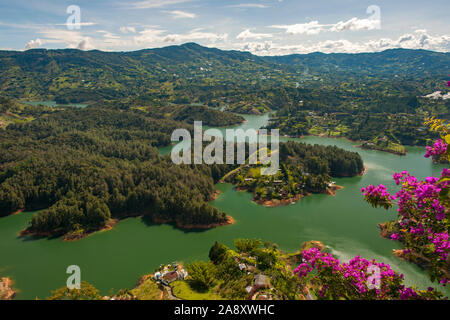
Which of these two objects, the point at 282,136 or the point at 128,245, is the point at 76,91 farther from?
the point at 128,245

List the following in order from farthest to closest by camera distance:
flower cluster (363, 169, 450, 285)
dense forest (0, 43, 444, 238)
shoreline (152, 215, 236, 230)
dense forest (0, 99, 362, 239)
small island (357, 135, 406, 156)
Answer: small island (357, 135, 406, 156), dense forest (0, 43, 444, 238), dense forest (0, 99, 362, 239), shoreline (152, 215, 236, 230), flower cluster (363, 169, 450, 285)

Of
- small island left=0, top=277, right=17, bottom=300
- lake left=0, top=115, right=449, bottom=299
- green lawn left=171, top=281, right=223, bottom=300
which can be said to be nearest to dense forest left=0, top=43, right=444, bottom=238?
lake left=0, top=115, right=449, bottom=299

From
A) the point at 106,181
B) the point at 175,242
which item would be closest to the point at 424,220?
the point at 175,242

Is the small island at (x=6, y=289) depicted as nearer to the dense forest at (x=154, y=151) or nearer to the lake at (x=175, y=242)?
the lake at (x=175, y=242)

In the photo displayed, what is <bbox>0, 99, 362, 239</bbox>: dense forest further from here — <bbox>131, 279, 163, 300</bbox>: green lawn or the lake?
<bbox>131, 279, 163, 300</bbox>: green lawn

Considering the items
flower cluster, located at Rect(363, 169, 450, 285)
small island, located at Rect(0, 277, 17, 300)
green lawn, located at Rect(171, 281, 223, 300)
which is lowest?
small island, located at Rect(0, 277, 17, 300)

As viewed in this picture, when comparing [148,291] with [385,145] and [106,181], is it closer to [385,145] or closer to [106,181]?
[106,181]

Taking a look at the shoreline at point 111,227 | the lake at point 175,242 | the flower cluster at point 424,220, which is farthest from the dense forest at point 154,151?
the flower cluster at point 424,220

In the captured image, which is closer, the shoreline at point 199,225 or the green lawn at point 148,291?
the green lawn at point 148,291
